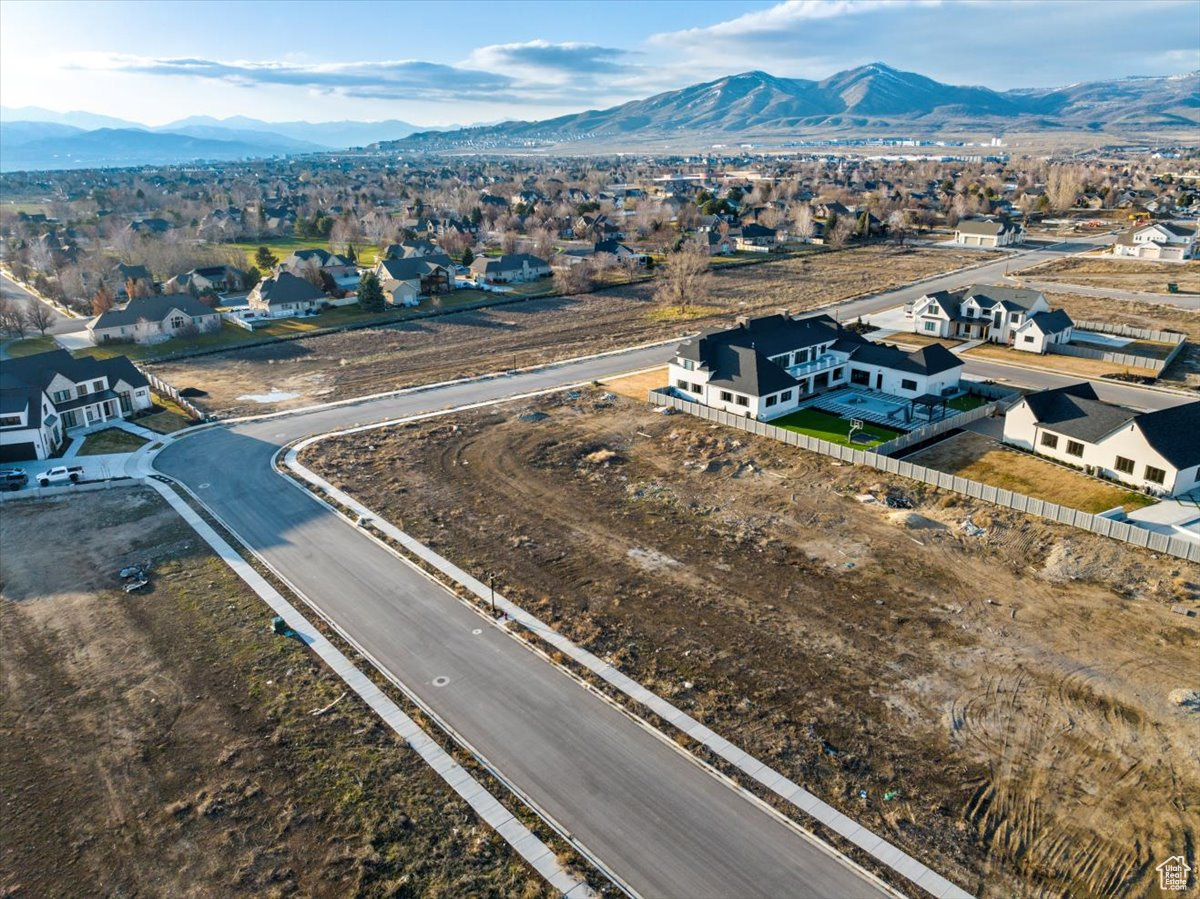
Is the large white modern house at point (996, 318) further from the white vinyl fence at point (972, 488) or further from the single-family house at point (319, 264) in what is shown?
the single-family house at point (319, 264)

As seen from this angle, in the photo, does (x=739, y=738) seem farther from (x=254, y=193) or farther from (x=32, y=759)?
(x=254, y=193)

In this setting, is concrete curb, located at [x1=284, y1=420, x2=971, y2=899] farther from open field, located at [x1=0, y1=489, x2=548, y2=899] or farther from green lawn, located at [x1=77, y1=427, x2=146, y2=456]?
green lawn, located at [x1=77, y1=427, x2=146, y2=456]

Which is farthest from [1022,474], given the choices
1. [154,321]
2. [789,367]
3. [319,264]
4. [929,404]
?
[319,264]

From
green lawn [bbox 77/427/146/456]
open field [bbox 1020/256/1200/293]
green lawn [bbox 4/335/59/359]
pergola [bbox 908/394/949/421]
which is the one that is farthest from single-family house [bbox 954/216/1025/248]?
green lawn [bbox 4/335/59/359]

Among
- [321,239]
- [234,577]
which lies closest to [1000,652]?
[234,577]

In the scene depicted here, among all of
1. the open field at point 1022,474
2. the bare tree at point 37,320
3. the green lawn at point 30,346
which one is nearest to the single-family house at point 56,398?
the green lawn at point 30,346

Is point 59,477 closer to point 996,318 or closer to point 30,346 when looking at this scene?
point 30,346
